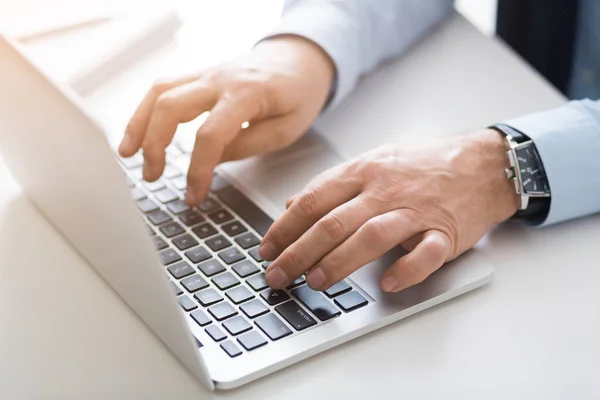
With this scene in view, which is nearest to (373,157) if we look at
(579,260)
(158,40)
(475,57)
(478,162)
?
(478,162)

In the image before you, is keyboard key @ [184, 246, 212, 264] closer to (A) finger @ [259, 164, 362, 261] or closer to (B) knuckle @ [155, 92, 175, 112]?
(A) finger @ [259, 164, 362, 261]

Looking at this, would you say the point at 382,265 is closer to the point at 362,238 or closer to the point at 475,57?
the point at 362,238

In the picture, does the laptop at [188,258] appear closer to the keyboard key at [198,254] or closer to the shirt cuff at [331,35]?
the keyboard key at [198,254]

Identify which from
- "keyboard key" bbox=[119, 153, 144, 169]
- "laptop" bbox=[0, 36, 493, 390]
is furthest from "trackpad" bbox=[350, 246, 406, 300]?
"keyboard key" bbox=[119, 153, 144, 169]

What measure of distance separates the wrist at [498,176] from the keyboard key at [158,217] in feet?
A: 1.03

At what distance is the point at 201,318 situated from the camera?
66cm

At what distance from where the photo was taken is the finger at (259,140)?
88cm

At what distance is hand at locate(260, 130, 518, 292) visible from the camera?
2.25 ft

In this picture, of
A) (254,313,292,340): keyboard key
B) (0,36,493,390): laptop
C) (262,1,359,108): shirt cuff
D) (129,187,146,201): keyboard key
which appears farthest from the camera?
(262,1,359,108): shirt cuff

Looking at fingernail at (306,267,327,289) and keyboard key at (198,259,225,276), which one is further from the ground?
fingernail at (306,267,327,289)

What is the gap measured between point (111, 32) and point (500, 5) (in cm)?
56

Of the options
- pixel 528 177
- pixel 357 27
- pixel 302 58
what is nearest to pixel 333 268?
pixel 528 177

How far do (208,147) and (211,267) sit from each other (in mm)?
153

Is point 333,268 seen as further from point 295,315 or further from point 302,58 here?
point 302,58
